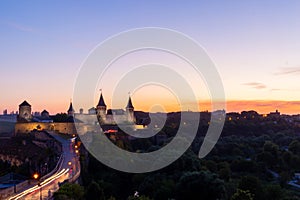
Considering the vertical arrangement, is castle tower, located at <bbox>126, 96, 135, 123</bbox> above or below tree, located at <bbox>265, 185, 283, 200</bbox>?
above

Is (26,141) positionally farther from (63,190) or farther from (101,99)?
(63,190)

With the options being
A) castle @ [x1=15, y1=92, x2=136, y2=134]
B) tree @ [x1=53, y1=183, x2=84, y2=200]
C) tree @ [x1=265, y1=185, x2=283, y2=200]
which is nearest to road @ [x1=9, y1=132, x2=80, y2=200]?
tree @ [x1=53, y1=183, x2=84, y2=200]

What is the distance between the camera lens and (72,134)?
6253cm

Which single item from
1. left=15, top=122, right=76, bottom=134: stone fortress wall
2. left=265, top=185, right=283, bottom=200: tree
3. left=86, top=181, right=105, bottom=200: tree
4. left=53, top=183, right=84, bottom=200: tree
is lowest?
left=265, top=185, right=283, bottom=200: tree

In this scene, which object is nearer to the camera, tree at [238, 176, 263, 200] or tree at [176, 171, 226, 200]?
tree at [176, 171, 226, 200]

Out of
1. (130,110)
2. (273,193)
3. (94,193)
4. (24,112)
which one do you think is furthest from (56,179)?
(130,110)

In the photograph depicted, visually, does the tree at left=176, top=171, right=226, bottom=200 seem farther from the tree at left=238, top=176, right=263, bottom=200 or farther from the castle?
the castle

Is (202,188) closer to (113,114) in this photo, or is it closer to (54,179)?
(54,179)

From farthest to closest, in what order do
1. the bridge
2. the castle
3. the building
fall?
the building → the castle → the bridge

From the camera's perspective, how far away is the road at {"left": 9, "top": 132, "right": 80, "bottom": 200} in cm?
2002

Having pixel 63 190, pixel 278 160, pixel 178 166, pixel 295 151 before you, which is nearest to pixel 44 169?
pixel 178 166

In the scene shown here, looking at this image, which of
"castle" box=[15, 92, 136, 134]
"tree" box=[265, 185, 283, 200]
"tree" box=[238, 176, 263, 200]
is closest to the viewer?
"tree" box=[238, 176, 263, 200]

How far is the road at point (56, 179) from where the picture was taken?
20016mm

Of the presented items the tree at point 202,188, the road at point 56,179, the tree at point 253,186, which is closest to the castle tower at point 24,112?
the road at point 56,179
